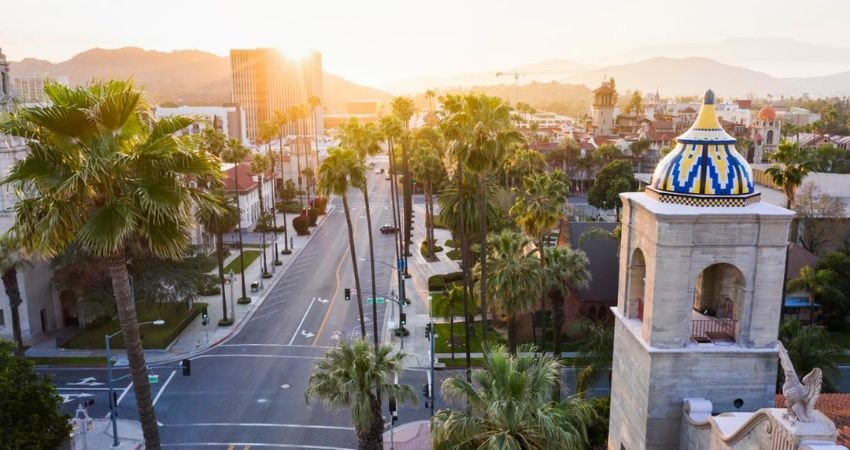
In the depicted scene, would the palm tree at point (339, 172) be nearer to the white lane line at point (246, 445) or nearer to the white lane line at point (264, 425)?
the white lane line at point (264, 425)

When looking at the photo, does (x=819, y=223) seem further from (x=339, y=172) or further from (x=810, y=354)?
(x=339, y=172)

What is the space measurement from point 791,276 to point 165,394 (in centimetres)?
4502

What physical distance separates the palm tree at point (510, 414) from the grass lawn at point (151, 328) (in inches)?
1267

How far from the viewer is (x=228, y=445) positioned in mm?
31422

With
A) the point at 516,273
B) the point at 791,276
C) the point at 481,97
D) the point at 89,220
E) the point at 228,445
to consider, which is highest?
the point at 481,97

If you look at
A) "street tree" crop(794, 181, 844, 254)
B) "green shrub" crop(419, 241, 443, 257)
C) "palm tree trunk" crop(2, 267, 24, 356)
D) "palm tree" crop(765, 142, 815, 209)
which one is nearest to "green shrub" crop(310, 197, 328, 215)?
"green shrub" crop(419, 241, 443, 257)

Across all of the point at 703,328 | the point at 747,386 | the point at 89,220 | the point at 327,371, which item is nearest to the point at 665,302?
the point at 703,328

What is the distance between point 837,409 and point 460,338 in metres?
28.1

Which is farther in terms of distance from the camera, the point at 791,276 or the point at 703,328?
the point at 791,276

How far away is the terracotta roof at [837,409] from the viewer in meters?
16.5

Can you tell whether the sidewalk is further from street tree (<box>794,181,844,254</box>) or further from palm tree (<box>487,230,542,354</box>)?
street tree (<box>794,181,844,254</box>)

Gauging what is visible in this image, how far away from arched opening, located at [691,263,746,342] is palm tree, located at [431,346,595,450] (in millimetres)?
3906

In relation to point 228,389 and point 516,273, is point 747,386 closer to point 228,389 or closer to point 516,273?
point 516,273

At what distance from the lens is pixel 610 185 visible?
87.8 metres
